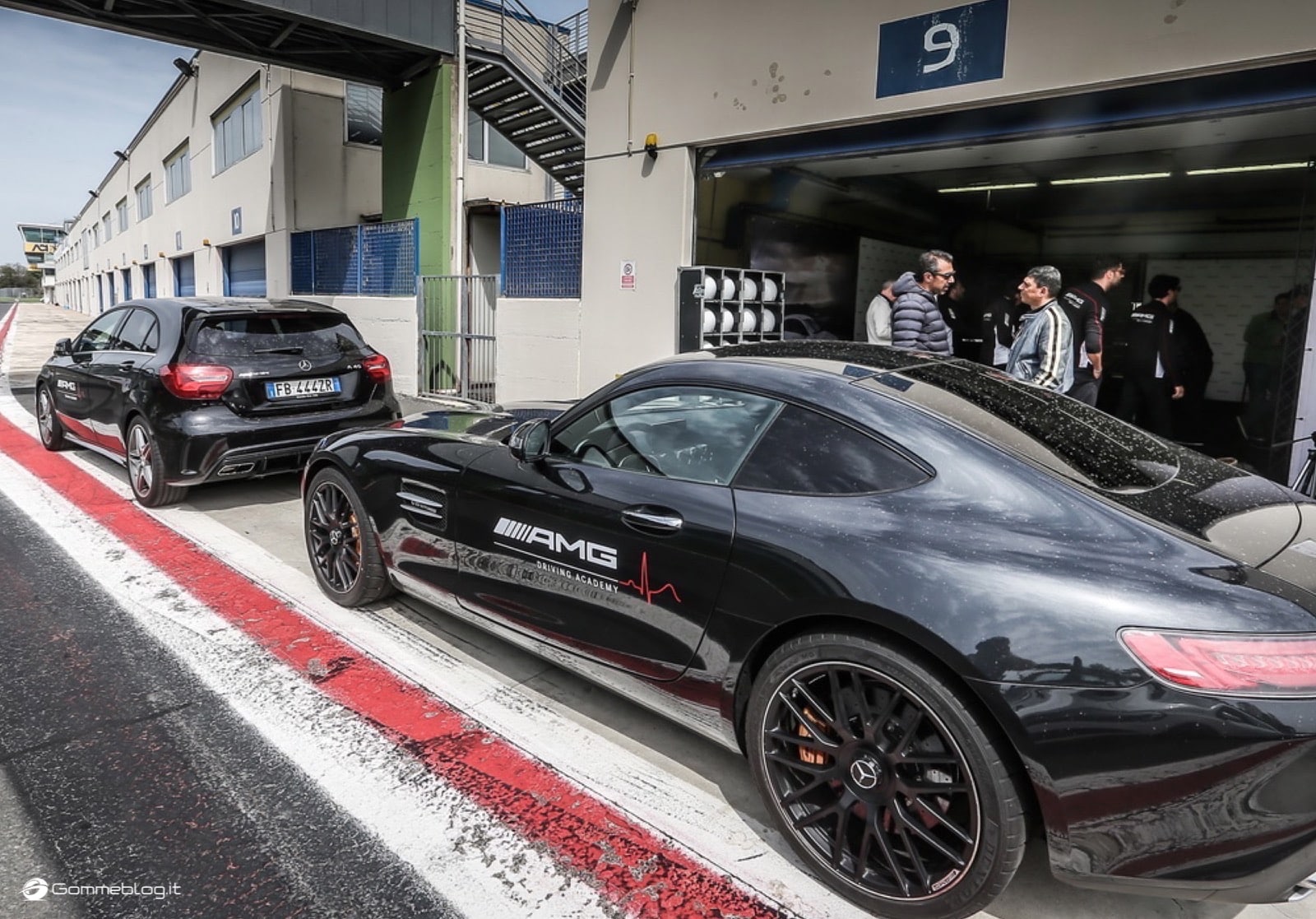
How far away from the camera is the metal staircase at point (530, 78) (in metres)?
11.8

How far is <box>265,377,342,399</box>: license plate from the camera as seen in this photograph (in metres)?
5.56

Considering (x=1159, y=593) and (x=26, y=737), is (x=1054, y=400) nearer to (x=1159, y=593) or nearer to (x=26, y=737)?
(x=1159, y=593)

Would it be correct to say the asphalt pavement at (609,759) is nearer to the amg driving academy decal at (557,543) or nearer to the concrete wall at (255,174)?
the amg driving academy decal at (557,543)

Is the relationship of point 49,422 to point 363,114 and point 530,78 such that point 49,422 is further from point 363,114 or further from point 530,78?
point 363,114

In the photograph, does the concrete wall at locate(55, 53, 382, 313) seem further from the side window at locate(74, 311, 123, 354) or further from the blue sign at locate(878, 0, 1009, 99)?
the blue sign at locate(878, 0, 1009, 99)

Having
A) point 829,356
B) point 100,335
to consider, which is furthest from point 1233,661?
point 100,335

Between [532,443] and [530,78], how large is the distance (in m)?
10.8

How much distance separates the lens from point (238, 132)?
19.2 meters

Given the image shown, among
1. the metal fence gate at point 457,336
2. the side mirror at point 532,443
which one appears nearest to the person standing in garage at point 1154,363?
the side mirror at point 532,443

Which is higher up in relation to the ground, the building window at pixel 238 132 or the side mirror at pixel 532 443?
the building window at pixel 238 132

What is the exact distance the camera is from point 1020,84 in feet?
18.1

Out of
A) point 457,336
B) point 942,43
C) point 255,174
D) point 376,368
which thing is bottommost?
point 376,368

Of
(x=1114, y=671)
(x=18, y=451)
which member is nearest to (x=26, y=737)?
(x=1114, y=671)

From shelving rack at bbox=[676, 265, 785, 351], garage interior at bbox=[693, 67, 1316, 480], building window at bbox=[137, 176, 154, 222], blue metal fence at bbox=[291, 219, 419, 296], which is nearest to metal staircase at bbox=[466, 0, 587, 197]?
blue metal fence at bbox=[291, 219, 419, 296]
